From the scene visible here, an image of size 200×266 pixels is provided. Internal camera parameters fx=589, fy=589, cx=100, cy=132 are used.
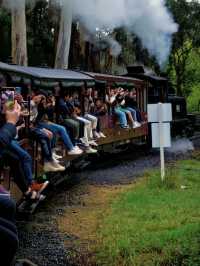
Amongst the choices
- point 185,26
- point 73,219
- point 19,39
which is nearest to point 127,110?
point 19,39

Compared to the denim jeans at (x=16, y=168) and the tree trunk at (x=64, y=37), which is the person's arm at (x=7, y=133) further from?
the tree trunk at (x=64, y=37)

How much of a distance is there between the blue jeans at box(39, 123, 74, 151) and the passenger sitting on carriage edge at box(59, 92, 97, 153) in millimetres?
577

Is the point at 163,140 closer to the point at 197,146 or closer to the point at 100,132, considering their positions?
the point at 100,132

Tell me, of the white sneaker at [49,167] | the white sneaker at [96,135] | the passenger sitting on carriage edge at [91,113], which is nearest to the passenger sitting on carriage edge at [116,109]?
the passenger sitting on carriage edge at [91,113]

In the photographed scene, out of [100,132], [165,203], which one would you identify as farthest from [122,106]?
[165,203]

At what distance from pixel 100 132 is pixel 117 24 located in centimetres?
1460

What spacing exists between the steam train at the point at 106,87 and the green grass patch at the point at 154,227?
4.96 ft

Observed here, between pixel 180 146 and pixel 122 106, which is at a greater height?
pixel 122 106

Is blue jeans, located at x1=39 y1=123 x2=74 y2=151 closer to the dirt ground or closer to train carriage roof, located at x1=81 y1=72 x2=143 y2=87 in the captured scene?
the dirt ground

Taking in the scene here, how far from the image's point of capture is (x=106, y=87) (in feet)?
53.3

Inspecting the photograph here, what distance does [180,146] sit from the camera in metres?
A: 22.0

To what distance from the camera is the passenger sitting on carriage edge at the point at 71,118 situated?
1134 cm

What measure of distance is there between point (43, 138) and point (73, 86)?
323cm

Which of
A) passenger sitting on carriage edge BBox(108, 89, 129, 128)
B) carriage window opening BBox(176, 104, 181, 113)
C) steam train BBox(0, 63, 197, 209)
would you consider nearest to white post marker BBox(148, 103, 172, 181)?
steam train BBox(0, 63, 197, 209)
